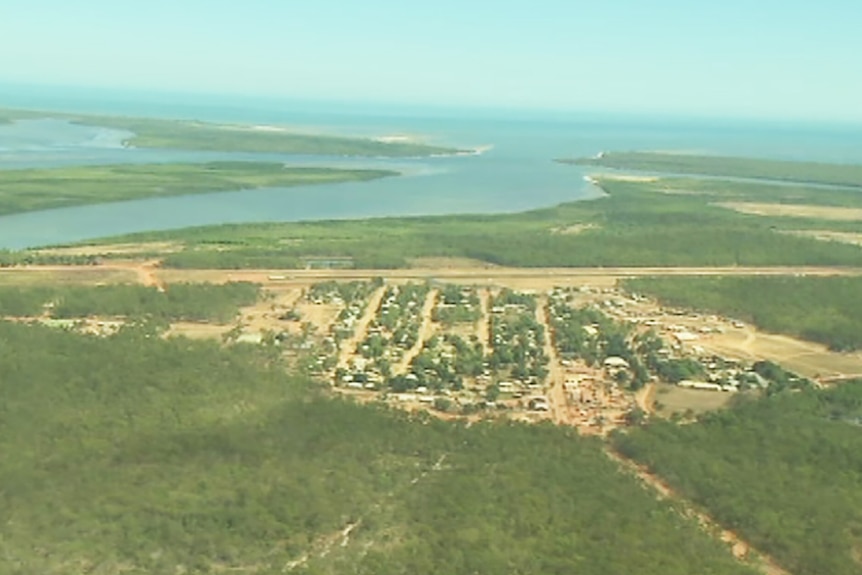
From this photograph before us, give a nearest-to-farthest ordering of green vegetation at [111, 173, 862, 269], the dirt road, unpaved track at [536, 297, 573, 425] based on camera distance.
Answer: unpaved track at [536, 297, 573, 425] → the dirt road → green vegetation at [111, 173, 862, 269]

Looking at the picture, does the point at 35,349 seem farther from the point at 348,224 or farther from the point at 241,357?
the point at 348,224

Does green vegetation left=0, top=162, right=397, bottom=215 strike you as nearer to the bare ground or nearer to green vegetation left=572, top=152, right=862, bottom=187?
green vegetation left=572, top=152, right=862, bottom=187

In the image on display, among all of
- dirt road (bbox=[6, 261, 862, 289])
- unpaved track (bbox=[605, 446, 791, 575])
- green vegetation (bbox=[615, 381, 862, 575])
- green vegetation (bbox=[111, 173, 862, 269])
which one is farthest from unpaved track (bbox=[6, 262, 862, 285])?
unpaved track (bbox=[605, 446, 791, 575])

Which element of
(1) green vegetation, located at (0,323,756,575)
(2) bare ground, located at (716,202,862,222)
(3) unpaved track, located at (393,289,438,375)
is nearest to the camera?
(1) green vegetation, located at (0,323,756,575)

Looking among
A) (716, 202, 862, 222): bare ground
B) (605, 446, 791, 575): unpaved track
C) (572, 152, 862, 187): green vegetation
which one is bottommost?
(605, 446, 791, 575): unpaved track

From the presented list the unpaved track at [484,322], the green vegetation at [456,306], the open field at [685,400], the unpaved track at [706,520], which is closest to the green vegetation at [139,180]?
the green vegetation at [456,306]

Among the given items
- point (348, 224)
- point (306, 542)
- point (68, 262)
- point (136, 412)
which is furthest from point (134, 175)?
point (306, 542)

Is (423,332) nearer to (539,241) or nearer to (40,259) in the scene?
(539,241)
